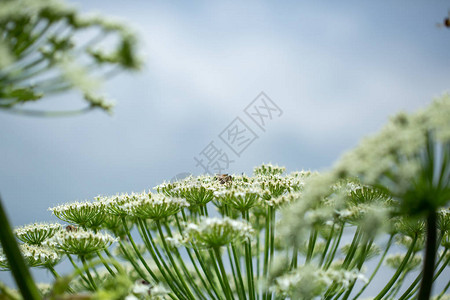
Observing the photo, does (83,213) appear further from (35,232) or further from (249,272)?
(249,272)

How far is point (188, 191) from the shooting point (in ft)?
23.2

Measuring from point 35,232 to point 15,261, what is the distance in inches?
198

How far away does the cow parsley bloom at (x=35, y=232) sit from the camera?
26.1ft

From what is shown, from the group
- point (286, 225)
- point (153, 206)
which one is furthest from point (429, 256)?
point (153, 206)

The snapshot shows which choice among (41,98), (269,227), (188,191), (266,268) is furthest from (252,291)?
(41,98)

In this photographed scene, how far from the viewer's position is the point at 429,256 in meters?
3.91

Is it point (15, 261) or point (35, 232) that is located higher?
point (35, 232)

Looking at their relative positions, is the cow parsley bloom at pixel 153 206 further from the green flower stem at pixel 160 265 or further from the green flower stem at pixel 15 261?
the green flower stem at pixel 15 261

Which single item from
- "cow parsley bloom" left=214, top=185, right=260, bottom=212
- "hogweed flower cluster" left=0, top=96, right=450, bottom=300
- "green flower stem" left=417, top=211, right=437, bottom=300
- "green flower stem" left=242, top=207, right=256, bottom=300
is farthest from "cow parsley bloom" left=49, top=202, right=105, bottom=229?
"green flower stem" left=417, top=211, right=437, bottom=300

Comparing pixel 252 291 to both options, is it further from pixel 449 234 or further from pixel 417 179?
pixel 449 234

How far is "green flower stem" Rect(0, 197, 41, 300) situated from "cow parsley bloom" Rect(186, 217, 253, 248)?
7.67 feet

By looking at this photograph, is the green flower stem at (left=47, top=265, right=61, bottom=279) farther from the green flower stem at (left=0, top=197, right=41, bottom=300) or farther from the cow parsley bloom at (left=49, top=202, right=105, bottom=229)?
the green flower stem at (left=0, top=197, right=41, bottom=300)

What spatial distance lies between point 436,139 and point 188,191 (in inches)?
167

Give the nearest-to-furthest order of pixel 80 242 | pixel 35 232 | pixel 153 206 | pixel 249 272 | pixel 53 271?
pixel 249 272 → pixel 80 242 → pixel 153 206 → pixel 53 271 → pixel 35 232
